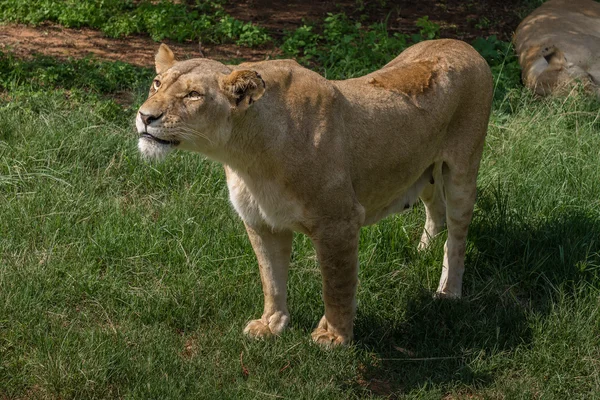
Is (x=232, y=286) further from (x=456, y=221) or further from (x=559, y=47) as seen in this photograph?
(x=559, y=47)

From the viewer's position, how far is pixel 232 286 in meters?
5.37

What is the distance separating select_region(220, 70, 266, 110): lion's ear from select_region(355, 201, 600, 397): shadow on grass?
64.1 inches

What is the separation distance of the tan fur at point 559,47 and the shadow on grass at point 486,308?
220 cm

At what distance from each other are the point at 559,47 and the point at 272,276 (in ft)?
14.1

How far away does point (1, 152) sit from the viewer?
6.36 metres

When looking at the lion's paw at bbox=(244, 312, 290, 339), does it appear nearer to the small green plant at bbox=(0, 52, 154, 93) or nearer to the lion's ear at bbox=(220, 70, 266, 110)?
the lion's ear at bbox=(220, 70, 266, 110)

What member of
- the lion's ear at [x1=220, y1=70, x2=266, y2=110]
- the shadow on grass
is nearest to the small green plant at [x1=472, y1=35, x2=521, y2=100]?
the shadow on grass

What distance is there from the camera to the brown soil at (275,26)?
824 cm

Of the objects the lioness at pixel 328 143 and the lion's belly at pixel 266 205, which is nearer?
the lioness at pixel 328 143

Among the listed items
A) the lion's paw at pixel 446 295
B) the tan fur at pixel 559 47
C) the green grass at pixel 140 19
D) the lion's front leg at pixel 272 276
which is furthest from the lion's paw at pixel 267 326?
the green grass at pixel 140 19

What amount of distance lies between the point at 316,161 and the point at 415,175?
92cm

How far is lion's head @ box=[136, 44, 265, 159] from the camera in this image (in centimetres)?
402

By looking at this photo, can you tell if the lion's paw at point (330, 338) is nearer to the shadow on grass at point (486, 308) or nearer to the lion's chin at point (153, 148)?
the shadow on grass at point (486, 308)

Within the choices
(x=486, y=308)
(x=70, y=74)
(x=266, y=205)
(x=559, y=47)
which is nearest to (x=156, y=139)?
(x=266, y=205)
